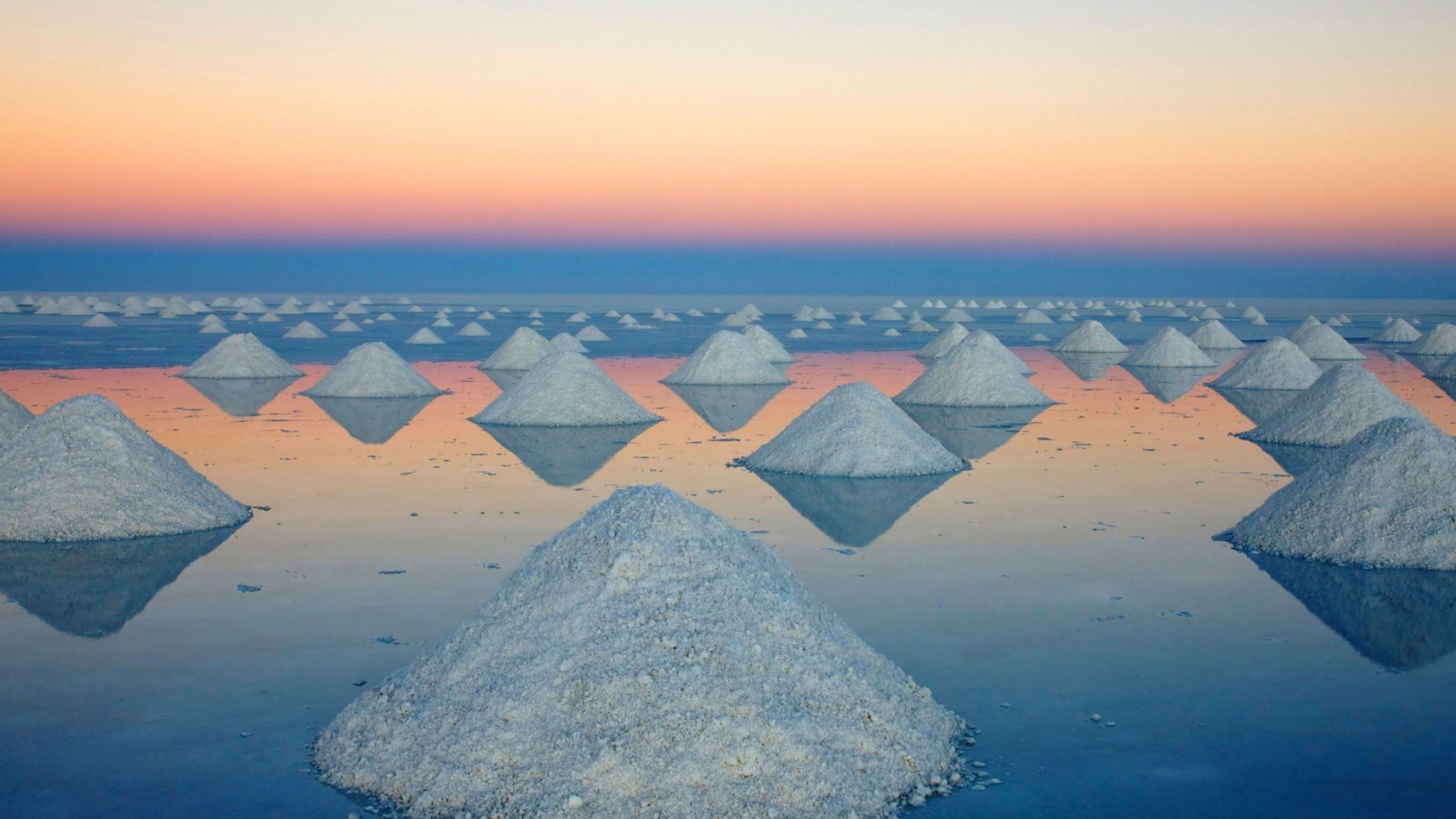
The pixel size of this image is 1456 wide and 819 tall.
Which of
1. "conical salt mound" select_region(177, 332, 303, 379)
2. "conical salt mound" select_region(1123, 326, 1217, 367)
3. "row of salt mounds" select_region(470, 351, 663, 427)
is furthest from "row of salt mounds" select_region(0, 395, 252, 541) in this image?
"conical salt mound" select_region(1123, 326, 1217, 367)

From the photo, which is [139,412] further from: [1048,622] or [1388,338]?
[1388,338]

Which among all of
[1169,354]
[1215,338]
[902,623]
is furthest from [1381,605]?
[1215,338]

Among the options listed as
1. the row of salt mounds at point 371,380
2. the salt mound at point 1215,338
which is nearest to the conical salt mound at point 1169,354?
the salt mound at point 1215,338

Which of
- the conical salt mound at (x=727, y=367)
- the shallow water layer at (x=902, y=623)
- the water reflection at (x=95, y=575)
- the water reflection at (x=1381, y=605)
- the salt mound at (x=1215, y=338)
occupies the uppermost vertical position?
the salt mound at (x=1215, y=338)

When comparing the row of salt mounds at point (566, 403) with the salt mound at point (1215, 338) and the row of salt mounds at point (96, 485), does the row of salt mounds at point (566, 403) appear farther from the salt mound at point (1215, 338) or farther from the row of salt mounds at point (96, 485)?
the salt mound at point (1215, 338)

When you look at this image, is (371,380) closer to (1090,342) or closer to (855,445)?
(855,445)

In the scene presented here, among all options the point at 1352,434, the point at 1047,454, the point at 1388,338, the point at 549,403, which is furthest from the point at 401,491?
the point at 1388,338
